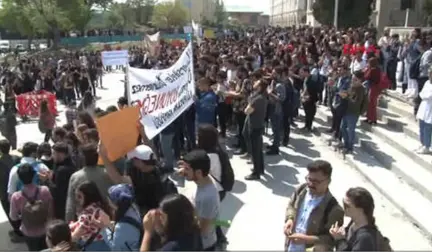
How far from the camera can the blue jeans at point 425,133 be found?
8.15m

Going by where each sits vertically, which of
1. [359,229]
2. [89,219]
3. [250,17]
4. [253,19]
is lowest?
[89,219]

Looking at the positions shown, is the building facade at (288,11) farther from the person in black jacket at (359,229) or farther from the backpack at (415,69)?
the person in black jacket at (359,229)

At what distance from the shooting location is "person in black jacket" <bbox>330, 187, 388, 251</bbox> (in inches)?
126

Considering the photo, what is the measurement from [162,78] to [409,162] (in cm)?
456

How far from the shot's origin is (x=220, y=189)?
16.3ft

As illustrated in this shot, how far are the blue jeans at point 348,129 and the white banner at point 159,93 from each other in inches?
124

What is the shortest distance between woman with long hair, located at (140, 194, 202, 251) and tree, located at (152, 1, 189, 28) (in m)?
92.1

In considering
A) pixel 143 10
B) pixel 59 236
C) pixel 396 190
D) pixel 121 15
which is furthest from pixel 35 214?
pixel 143 10

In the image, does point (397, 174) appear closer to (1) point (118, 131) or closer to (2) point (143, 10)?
(1) point (118, 131)

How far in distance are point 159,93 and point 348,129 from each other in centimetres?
397

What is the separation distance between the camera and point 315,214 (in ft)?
12.5

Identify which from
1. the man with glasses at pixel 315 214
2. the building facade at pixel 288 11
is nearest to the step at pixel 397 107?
the man with glasses at pixel 315 214

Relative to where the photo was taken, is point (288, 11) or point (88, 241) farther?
point (288, 11)

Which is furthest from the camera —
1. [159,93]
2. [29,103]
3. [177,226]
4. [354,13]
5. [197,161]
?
[354,13]
